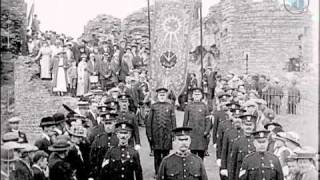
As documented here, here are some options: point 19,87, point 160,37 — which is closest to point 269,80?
point 160,37

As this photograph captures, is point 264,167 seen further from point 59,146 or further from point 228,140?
point 59,146

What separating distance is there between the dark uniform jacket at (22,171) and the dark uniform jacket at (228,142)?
309 cm

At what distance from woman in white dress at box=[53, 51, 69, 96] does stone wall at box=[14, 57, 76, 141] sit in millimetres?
216

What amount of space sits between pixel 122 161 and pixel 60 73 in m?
6.17

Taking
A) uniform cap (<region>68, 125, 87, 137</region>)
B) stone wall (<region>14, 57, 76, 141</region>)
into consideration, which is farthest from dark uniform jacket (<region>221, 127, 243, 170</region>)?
stone wall (<region>14, 57, 76, 141</region>)

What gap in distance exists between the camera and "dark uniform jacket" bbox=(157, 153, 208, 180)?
22.0 feet

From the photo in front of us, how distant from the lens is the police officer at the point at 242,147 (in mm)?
7652

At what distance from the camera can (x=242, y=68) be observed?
16.8m

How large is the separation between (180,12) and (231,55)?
6.27 metres

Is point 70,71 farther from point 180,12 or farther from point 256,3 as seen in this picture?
point 256,3

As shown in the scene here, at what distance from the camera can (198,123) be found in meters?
9.27

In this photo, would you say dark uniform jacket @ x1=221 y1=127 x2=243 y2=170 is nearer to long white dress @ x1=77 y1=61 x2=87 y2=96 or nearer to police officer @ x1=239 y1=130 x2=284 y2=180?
police officer @ x1=239 y1=130 x2=284 y2=180

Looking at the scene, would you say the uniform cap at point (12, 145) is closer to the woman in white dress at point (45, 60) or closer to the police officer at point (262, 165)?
the police officer at point (262, 165)

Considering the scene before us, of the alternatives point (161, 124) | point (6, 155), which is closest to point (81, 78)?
point (161, 124)
